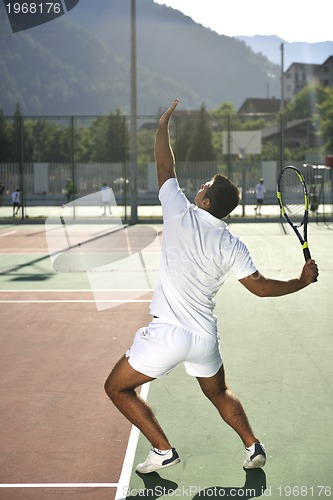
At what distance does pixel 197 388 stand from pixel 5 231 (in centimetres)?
2277

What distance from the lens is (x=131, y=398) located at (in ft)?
17.8

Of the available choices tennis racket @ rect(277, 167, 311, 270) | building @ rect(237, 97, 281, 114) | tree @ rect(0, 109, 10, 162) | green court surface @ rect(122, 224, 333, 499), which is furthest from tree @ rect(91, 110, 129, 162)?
green court surface @ rect(122, 224, 333, 499)

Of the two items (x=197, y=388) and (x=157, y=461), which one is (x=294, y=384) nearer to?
(x=197, y=388)

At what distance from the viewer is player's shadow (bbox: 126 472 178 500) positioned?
17.6ft

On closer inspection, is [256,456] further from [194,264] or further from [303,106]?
[303,106]

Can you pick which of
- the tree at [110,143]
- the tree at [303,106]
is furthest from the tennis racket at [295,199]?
the tree at [303,106]

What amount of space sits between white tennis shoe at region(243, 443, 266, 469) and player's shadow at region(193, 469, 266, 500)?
4.0 inches

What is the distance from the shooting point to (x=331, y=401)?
24.7 feet

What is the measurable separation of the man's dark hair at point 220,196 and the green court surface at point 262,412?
5.77ft

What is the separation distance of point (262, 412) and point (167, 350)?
7.46 ft

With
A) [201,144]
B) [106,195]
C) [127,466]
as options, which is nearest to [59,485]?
[127,466]

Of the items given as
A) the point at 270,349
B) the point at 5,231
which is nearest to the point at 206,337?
the point at 270,349

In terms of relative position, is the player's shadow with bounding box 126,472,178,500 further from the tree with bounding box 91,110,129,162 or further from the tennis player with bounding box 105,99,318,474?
the tree with bounding box 91,110,129,162

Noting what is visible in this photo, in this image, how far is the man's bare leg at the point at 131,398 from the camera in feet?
17.6
